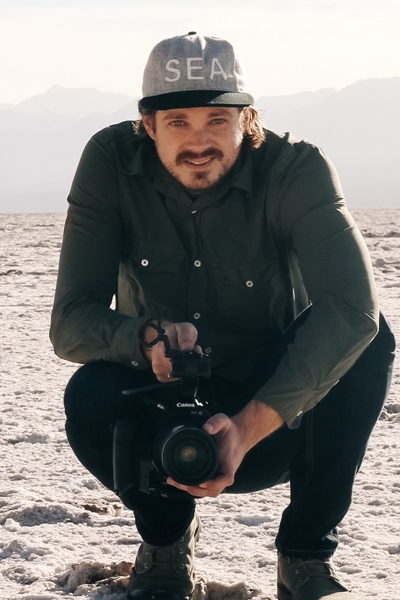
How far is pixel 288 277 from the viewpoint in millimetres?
2730

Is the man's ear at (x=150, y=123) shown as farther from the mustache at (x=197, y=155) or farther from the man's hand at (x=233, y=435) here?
the man's hand at (x=233, y=435)

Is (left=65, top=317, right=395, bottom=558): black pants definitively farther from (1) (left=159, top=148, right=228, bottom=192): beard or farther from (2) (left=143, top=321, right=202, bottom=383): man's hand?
(1) (left=159, top=148, right=228, bottom=192): beard

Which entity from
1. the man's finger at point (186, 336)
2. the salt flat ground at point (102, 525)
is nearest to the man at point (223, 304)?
the man's finger at point (186, 336)

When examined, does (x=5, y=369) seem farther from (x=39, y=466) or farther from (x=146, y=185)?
(x=146, y=185)

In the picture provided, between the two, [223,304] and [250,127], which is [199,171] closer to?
[250,127]

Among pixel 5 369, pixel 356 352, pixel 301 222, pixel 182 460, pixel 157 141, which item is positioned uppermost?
pixel 157 141

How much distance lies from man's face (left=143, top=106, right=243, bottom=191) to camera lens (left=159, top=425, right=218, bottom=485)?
67 cm

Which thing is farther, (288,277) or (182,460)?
(288,277)

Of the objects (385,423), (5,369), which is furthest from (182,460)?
(5,369)

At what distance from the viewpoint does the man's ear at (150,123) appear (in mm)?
2660

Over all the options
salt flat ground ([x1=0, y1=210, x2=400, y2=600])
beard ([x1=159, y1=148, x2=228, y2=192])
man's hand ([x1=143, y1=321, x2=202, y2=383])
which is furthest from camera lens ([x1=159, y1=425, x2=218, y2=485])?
beard ([x1=159, y1=148, x2=228, y2=192])

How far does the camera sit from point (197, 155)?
2572 mm

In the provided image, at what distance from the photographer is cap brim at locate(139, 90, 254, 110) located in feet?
8.29

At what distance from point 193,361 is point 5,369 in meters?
2.72
